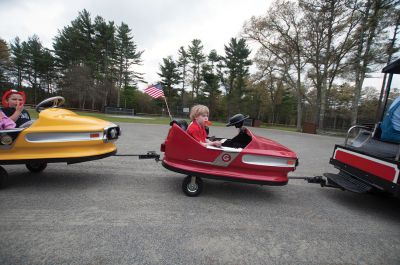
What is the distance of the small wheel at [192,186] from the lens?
3.28m

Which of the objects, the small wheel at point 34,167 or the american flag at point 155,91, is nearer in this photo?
the small wheel at point 34,167

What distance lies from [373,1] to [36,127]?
81.6ft

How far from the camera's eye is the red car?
3.13 metres

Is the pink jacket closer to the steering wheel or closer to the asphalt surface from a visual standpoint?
the steering wheel

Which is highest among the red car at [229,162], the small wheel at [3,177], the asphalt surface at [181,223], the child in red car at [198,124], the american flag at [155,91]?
the american flag at [155,91]

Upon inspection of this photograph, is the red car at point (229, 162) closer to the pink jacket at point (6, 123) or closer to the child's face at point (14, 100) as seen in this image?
the pink jacket at point (6, 123)

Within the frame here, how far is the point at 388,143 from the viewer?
11.1ft

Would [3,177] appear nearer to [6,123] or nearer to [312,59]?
[6,123]

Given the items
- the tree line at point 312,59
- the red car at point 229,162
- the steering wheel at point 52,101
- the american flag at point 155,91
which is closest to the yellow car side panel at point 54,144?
the steering wheel at point 52,101

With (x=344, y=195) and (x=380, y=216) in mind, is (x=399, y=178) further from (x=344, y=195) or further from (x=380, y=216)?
(x=344, y=195)

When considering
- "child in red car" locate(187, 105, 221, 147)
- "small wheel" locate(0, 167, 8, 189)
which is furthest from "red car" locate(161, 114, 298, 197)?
"small wheel" locate(0, 167, 8, 189)

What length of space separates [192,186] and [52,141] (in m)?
2.17

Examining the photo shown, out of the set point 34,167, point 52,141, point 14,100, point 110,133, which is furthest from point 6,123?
point 110,133

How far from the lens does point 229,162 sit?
3160 mm
